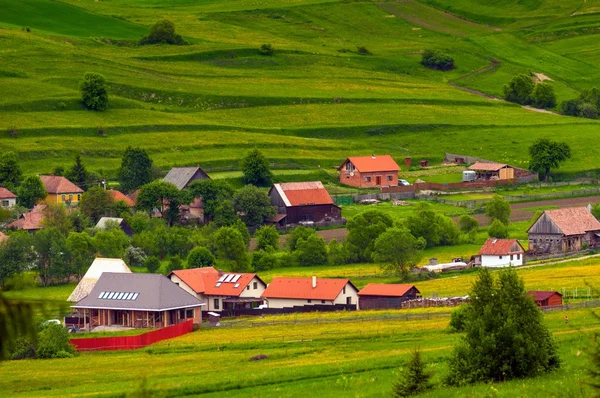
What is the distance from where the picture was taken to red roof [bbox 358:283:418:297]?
73.9 meters

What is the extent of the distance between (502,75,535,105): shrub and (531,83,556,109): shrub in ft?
4.17

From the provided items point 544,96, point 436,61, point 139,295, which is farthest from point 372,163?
point 436,61

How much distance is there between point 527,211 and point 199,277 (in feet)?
143

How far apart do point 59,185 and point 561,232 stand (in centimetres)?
4628

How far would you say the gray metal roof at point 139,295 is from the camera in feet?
242

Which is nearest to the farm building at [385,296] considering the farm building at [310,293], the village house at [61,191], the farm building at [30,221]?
the farm building at [310,293]

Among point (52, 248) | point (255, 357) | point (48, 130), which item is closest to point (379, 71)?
point (48, 130)

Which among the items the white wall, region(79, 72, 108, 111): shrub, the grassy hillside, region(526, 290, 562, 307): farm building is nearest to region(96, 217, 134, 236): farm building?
the grassy hillside

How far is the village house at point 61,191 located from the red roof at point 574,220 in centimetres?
4356

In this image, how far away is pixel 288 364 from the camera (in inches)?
1874

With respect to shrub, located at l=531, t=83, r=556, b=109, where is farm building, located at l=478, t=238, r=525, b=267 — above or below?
below

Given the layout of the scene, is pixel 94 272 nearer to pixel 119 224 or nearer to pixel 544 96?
pixel 119 224

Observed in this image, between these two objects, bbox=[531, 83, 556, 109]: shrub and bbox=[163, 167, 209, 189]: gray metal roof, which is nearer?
bbox=[163, 167, 209, 189]: gray metal roof

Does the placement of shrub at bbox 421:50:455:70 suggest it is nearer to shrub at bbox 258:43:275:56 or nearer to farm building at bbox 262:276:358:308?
shrub at bbox 258:43:275:56
